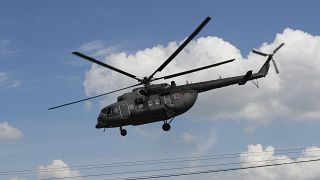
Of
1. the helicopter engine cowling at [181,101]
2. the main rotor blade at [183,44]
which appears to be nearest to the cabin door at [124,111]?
the helicopter engine cowling at [181,101]

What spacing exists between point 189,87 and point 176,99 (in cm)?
179

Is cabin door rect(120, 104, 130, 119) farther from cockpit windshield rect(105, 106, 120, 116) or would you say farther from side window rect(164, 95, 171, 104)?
side window rect(164, 95, 171, 104)

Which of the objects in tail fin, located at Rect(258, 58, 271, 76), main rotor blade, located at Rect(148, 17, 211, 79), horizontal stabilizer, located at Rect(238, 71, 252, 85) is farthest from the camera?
tail fin, located at Rect(258, 58, 271, 76)

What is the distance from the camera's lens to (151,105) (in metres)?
43.6

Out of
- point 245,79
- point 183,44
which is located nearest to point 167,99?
point 245,79

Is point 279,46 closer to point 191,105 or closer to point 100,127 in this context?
point 191,105

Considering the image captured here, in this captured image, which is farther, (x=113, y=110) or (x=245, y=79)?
(x=245, y=79)

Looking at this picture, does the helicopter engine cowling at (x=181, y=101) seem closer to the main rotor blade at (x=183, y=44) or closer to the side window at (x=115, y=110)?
the main rotor blade at (x=183, y=44)

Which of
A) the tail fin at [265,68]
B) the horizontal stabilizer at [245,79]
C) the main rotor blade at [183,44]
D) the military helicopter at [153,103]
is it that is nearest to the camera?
the main rotor blade at [183,44]

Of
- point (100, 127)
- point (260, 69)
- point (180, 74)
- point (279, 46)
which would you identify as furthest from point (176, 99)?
point (279, 46)

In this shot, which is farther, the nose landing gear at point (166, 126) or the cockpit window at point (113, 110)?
the nose landing gear at point (166, 126)

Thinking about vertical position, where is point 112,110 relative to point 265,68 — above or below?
below

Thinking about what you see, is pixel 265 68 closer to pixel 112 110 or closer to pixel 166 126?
pixel 166 126

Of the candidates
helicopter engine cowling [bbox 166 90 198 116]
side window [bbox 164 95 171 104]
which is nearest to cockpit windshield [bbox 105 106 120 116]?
side window [bbox 164 95 171 104]
